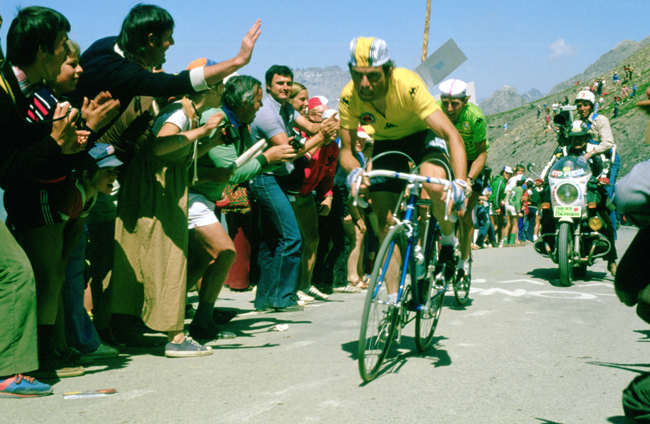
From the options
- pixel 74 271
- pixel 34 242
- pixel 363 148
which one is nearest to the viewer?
pixel 34 242

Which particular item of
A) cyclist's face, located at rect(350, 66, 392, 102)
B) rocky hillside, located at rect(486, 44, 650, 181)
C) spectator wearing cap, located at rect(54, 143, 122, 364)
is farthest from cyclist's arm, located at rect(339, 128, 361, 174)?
rocky hillside, located at rect(486, 44, 650, 181)

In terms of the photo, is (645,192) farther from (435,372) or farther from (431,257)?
(431,257)

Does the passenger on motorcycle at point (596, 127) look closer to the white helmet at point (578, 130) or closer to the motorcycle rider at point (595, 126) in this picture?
the motorcycle rider at point (595, 126)

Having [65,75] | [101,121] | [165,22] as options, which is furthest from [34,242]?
[165,22]

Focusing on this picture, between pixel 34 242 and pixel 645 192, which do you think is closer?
pixel 645 192

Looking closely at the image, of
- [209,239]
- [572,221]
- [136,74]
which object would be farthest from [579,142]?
[136,74]

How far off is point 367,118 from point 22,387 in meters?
2.84

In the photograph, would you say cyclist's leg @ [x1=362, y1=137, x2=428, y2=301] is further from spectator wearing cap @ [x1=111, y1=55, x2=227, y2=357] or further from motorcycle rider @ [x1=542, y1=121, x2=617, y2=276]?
motorcycle rider @ [x1=542, y1=121, x2=617, y2=276]

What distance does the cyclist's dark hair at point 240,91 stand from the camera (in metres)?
5.98

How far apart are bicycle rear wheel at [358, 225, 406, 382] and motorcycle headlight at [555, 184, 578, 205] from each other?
5546mm

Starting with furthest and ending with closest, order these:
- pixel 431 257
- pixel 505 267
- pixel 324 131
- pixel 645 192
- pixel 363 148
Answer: pixel 505 267 → pixel 363 148 → pixel 324 131 → pixel 431 257 → pixel 645 192

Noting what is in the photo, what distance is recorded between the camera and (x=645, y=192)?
7.64 ft

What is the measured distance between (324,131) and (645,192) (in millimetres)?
4062

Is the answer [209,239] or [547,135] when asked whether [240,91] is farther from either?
[547,135]
